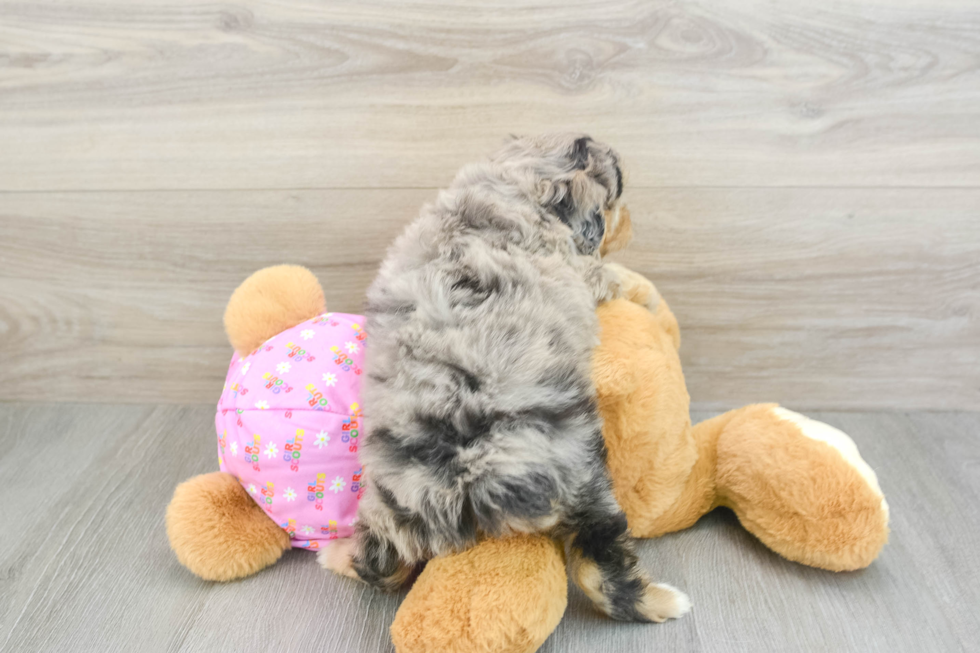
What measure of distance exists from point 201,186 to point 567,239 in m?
0.66

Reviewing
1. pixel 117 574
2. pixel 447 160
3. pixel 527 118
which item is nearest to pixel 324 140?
pixel 447 160

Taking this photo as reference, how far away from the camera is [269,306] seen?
935 millimetres

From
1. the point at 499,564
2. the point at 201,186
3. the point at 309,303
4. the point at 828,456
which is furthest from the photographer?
the point at 201,186

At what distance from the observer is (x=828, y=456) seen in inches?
31.4

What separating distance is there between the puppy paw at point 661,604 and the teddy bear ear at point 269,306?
0.59 m

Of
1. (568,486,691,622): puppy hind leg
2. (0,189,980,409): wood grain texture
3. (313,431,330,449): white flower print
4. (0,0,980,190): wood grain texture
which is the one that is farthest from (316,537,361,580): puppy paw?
(0,0,980,190): wood grain texture

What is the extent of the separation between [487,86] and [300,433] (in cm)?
58

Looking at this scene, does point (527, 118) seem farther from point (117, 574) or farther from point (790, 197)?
point (117, 574)

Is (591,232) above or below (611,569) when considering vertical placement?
above

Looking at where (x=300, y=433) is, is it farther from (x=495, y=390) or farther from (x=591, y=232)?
(x=591, y=232)

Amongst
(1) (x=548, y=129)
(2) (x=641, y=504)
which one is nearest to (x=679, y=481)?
(2) (x=641, y=504)

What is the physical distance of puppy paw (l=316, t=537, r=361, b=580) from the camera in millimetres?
798

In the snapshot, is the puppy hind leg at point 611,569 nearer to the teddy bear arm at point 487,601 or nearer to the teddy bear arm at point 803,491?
the teddy bear arm at point 487,601

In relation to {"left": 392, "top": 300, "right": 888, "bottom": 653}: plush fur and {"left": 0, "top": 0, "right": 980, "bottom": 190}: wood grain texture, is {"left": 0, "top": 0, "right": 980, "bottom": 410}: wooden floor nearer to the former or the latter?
{"left": 0, "top": 0, "right": 980, "bottom": 190}: wood grain texture
